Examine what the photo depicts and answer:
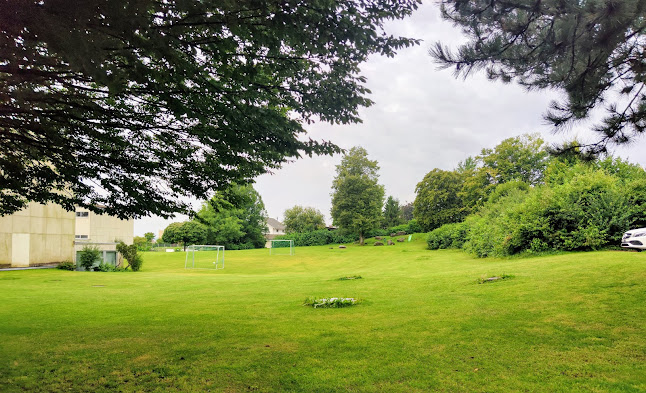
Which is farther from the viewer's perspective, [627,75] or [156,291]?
[156,291]

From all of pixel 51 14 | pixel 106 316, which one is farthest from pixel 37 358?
pixel 51 14

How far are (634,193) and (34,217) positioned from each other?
30733mm

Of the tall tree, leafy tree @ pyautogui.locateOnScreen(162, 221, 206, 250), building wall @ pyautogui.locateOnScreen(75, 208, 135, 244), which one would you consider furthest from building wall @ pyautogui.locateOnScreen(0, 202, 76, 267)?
the tall tree

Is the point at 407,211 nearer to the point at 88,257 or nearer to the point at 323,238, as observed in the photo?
the point at 323,238

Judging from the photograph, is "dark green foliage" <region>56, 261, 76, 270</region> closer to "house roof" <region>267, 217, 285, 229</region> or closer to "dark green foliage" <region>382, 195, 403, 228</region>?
"dark green foliage" <region>382, 195, 403, 228</region>

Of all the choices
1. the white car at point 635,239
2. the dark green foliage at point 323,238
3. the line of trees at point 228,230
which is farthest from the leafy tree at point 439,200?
the white car at point 635,239

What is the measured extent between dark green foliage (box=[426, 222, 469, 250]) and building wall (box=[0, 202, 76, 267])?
28.6 metres

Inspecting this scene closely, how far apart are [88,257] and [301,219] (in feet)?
171

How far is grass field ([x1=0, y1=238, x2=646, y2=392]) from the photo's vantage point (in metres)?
4.15

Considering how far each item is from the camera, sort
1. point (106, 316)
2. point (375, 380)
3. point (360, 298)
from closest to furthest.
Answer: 1. point (375, 380)
2. point (106, 316)
3. point (360, 298)

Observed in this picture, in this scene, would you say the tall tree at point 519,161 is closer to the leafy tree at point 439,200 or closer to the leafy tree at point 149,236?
the leafy tree at point 439,200

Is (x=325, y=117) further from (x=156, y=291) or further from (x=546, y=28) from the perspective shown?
(x=156, y=291)

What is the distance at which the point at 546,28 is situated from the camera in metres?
6.68

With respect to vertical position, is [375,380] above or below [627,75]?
below
